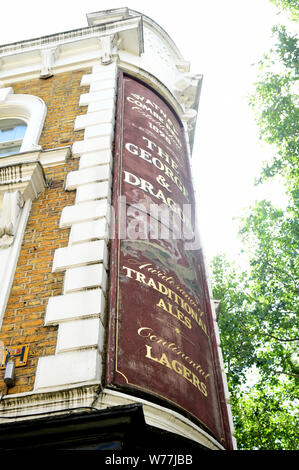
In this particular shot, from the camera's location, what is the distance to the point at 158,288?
6.03m

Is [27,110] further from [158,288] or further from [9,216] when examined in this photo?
[158,288]

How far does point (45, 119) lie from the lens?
8906mm

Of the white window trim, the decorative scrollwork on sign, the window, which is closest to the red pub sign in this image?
A: the decorative scrollwork on sign

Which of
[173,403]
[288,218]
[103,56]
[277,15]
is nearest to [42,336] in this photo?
[173,403]

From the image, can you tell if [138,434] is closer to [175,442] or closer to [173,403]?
[175,442]

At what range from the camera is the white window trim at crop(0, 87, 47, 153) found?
8578mm

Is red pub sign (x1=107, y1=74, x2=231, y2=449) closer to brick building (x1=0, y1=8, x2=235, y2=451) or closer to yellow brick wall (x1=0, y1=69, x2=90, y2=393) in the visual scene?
brick building (x1=0, y1=8, x2=235, y2=451)

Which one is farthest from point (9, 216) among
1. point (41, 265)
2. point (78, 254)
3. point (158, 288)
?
point (158, 288)

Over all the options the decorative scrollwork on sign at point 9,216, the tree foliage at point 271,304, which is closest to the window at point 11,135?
the decorative scrollwork on sign at point 9,216

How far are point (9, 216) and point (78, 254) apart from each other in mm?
1424

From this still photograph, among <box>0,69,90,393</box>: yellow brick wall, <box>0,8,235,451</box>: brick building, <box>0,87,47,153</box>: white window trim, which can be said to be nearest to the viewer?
<box>0,8,235,451</box>: brick building

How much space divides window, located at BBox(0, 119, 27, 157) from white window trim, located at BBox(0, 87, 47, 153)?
118 mm

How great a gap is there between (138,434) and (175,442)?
802 mm

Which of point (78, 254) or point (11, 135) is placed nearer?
point (78, 254)
